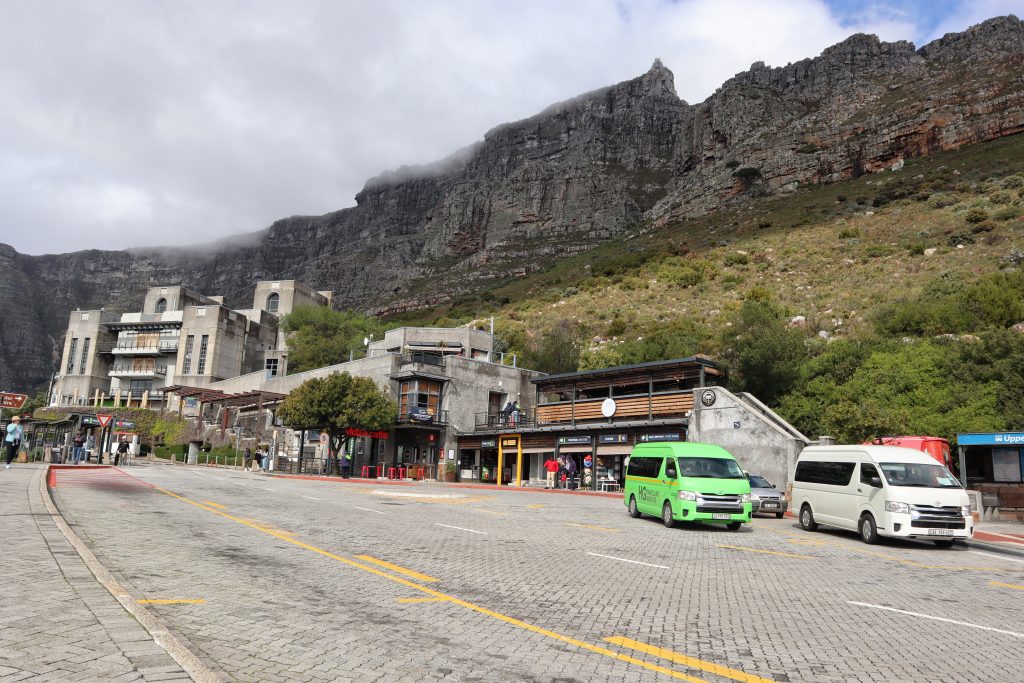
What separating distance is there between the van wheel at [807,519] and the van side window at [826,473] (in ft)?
2.46

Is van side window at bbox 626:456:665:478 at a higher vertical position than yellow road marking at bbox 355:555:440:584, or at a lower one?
higher

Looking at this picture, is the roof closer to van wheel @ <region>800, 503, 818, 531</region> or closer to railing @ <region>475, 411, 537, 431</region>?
railing @ <region>475, 411, 537, 431</region>

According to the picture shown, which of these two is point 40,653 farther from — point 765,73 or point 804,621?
point 765,73

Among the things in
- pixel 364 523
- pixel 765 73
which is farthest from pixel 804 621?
pixel 765 73

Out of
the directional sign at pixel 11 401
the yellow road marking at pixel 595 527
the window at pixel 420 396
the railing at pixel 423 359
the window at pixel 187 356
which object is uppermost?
the window at pixel 187 356

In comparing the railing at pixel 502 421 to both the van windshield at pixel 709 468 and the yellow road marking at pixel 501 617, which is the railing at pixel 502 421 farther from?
the yellow road marking at pixel 501 617

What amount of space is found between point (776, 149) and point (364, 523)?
98498 mm

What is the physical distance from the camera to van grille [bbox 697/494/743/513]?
53.1 ft

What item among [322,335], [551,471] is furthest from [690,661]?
[322,335]

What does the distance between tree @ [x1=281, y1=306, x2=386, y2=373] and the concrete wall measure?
47.9 meters

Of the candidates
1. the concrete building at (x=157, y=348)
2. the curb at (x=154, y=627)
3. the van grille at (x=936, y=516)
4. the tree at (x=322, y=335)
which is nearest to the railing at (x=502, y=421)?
the van grille at (x=936, y=516)

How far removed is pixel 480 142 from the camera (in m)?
193

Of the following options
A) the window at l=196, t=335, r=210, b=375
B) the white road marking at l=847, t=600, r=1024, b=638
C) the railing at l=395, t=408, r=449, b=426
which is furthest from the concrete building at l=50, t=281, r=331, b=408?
the white road marking at l=847, t=600, r=1024, b=638

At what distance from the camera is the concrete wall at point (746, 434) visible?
2675cm
